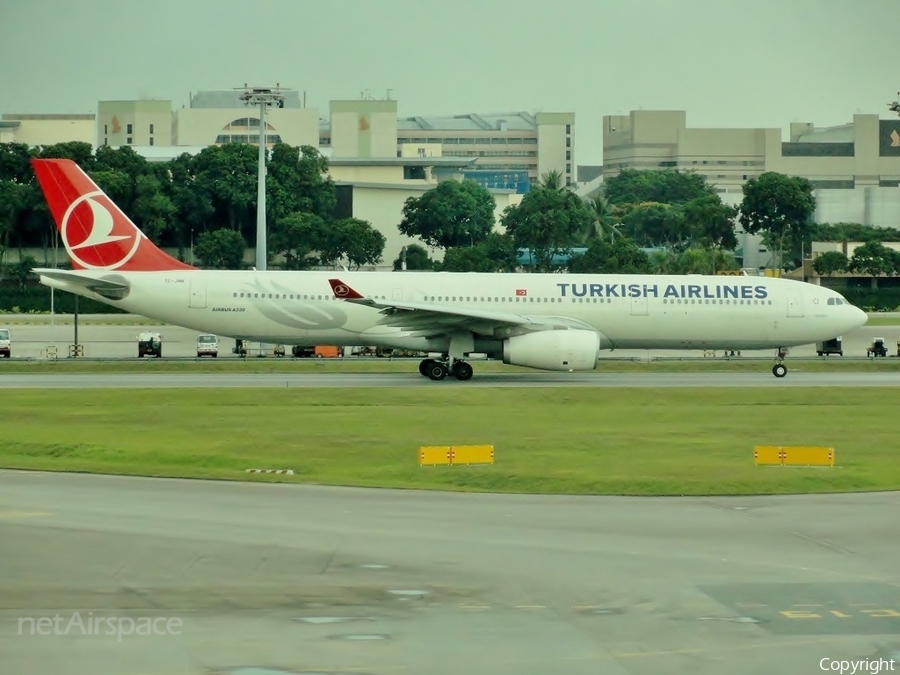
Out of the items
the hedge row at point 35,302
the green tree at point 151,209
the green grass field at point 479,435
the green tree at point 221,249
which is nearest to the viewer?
the green grass field at point 479,435

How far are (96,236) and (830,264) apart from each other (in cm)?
7685

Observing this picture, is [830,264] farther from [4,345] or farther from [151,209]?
[4,345]

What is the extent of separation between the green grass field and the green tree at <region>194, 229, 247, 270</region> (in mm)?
67746

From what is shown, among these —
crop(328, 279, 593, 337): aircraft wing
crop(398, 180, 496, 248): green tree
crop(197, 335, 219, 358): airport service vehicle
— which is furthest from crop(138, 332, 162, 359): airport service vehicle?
crop(398, 180, 496, 248): green tree

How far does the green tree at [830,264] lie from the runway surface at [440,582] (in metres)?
91.7

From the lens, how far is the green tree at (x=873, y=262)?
372 feet

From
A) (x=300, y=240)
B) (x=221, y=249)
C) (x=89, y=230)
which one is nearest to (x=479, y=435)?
(x=89, y=230)

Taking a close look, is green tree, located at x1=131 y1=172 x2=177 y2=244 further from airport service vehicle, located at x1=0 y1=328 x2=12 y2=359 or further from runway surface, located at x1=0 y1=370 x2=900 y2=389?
runway surface, located at x1=0 y1=370 x2=900 y2=389

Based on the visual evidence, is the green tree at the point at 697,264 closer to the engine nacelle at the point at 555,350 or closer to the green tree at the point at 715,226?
the green tree at the point at 715,226

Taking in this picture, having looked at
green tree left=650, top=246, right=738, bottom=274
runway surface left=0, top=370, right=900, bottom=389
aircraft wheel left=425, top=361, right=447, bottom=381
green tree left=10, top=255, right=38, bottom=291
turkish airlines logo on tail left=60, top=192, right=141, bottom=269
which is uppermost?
green tree left=650, top=246, right=738, bottom=274

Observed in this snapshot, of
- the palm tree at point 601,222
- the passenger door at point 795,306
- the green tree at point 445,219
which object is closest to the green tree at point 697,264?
the green tree at point 445,219

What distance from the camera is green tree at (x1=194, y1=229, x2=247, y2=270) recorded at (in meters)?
110

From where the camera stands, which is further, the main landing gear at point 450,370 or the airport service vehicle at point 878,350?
the airport service vehicle at point 878,350

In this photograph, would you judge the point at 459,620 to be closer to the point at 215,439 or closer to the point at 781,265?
the point at 215,439
